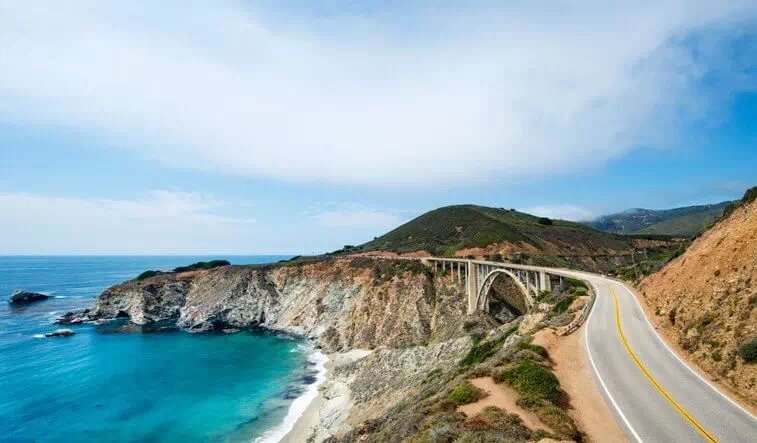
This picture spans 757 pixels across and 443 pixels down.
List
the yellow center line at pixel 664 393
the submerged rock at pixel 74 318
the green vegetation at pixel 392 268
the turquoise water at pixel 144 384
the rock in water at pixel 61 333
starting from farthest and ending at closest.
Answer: the submerged rock at pixel 74 318, the rock in water at pixel 61 333, the green vegetation at pixel 392 268, the turquoise water at pixel 144 384, the yellow center line at pixel 664 393

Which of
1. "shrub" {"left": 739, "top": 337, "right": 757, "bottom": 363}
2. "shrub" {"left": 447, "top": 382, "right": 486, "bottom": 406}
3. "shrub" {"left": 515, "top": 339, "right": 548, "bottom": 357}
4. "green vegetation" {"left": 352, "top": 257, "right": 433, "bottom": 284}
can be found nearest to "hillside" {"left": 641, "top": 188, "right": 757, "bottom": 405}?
"shrub" {"left": 739, "top": 337, "right": 757, "bottom": 363}

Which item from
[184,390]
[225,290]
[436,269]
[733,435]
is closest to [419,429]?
[733,435]

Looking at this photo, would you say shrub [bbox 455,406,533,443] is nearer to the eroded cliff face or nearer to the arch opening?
the arch opening

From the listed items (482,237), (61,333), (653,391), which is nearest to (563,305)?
(653,391)

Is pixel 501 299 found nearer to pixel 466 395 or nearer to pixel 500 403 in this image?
pixel 466 395

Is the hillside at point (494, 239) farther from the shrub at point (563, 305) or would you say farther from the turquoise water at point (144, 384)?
the turquoise water at point (144, 384)

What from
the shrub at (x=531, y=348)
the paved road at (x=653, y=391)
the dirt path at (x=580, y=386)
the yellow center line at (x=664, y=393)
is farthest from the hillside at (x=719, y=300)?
the shrub at (x=531, y=348)
